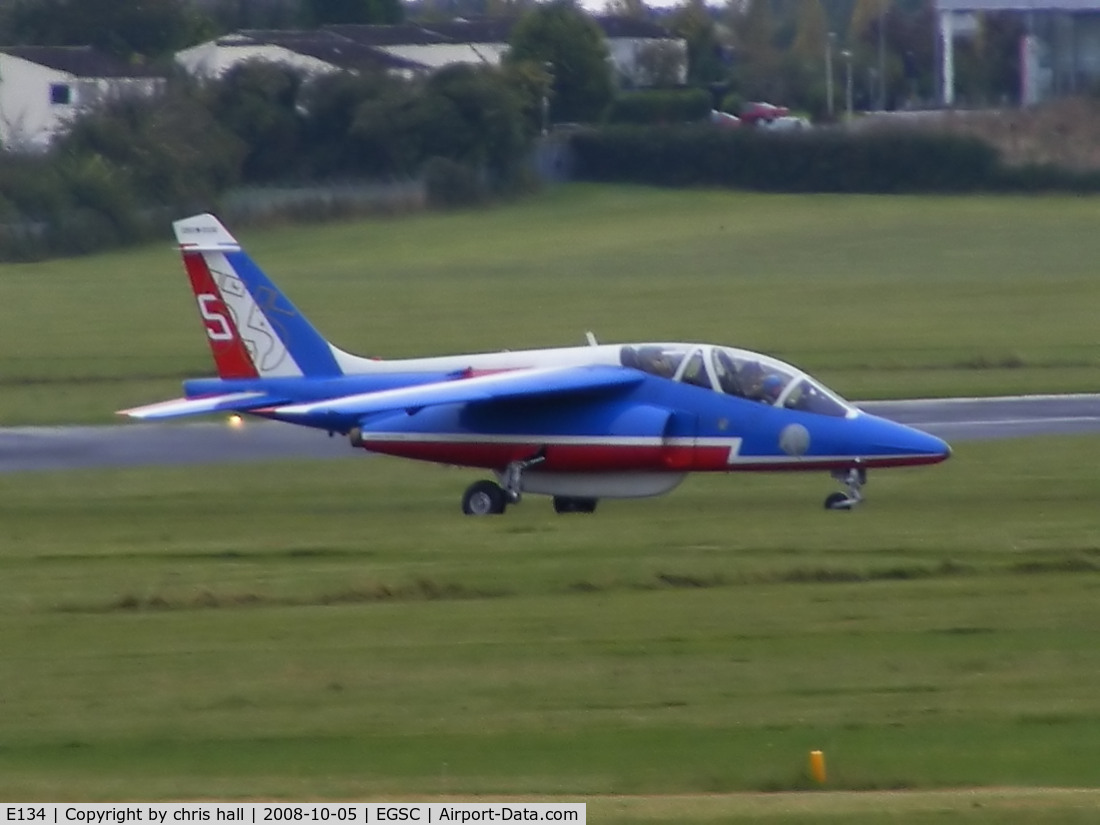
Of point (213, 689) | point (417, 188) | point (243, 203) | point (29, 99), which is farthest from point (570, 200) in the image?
point (213, 689)

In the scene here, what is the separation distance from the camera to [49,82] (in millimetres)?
71688

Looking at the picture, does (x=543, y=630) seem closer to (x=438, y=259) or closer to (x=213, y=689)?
(x=213, y=689)

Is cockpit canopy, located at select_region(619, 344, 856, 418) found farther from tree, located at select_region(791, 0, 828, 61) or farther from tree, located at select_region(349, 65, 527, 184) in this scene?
tree, located at select_region(791, 0, 828, 61)

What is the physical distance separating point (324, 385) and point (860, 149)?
50141mm

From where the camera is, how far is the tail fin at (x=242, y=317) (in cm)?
2439

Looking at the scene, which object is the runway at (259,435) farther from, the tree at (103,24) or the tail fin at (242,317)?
the tree at (103,24)

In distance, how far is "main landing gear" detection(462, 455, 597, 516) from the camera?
22.7 meters

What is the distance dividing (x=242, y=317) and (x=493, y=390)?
3922 mm

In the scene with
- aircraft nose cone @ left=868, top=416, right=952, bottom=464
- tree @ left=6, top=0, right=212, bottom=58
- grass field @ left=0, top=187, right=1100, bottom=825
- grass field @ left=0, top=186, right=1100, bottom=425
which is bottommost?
grass field @ left=0, top=186, right=1100, bottom=425

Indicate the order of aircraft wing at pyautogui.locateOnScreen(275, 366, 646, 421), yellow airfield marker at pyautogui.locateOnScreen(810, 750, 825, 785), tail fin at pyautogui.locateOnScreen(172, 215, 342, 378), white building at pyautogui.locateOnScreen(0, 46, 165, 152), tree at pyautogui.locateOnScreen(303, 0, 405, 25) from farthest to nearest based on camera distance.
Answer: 1. tree at pyautogui.locateOnScreen(303, 0, 405, 25)
2. white building at pyautogui.locateOnScreen(0, 46, 165, 152)
3. tail fin at pyautogui.locateOnScreen(172, 215, 342, 378)
4. aircraft wing at pyautogui.locateOnScreen(275, 366, 646, 421)
5. yellow airfield marker at pyautogui.locateOnScreen(810, 750, 825, 785)

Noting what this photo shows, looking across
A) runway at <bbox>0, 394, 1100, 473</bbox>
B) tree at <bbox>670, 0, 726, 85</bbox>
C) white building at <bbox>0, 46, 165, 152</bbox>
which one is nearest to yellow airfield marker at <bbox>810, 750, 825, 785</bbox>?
runway at <bbox>0, 394, 1100, 473</bbox>

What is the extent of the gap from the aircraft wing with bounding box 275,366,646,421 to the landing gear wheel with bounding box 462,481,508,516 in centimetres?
102

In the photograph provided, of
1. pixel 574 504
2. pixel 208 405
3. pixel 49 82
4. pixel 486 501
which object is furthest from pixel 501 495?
pixel 49 82

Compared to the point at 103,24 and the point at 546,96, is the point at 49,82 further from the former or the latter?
the point at 546,96
